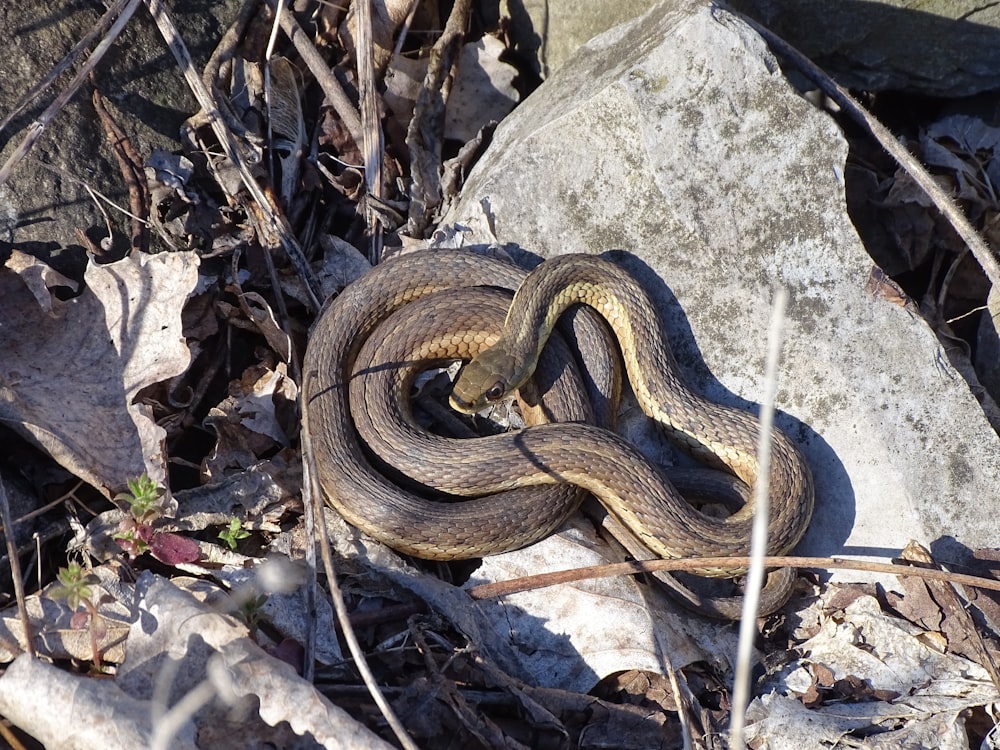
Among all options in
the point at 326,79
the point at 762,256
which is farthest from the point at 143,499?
the point at 762,256

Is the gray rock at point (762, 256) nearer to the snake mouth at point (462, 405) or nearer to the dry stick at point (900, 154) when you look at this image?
the dry stick at point (900, 154)

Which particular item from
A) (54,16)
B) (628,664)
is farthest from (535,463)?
(54,16)

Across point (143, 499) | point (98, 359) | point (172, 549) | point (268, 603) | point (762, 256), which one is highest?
point (762, 256)

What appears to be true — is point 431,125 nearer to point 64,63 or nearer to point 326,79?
point 326,79

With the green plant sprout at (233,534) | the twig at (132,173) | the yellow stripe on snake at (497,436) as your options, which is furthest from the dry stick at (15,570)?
the twig at (132,173)

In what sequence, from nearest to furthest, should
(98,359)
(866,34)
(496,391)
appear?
(98,359) → (496,391) → (866,34)

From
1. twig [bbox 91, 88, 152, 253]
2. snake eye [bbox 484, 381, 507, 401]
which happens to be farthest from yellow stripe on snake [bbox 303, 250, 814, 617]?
twig [bbox 91, 88, 152, 253]

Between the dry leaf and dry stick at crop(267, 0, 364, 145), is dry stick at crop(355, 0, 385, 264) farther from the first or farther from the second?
the dry leaf
